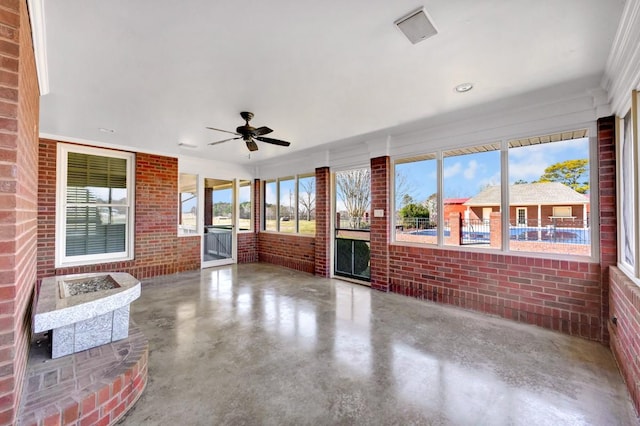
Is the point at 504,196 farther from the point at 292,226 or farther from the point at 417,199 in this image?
the point at 292,226

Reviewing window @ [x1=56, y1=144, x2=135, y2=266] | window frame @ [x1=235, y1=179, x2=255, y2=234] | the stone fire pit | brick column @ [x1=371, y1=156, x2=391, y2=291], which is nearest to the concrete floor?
the stone fire pit

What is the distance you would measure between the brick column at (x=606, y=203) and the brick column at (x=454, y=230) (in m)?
1.56

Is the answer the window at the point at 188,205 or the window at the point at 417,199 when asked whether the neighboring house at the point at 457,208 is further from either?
the window at the point at 188,205

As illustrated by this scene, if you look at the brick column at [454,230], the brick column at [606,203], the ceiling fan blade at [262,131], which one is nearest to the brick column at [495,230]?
the brick column at [454,230]

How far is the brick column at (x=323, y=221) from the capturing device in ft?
20.2

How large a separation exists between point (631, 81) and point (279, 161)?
6133 mm

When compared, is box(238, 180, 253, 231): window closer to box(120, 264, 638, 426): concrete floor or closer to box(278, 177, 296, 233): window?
box(278, 177, 296, 233): window

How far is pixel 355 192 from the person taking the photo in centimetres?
593

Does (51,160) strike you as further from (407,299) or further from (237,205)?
(407,299)

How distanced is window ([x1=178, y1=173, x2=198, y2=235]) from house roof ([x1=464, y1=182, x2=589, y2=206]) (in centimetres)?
603

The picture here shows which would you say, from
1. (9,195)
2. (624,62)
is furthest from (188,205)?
(624,62)

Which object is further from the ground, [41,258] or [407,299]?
[41,258]

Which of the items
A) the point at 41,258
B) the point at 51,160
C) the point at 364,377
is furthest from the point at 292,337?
the point at 51,160

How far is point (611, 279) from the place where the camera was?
2984mm
